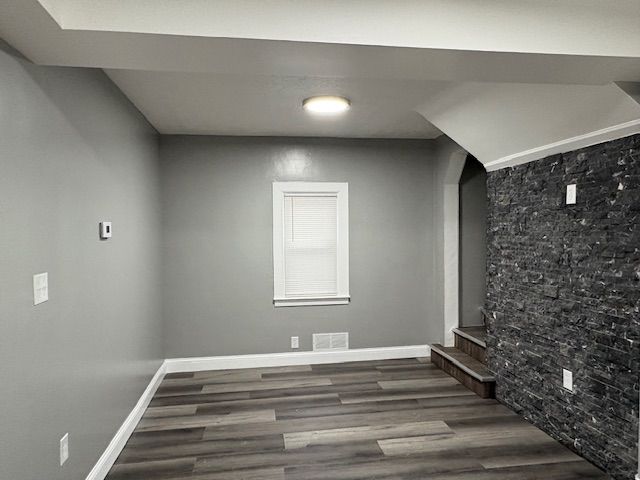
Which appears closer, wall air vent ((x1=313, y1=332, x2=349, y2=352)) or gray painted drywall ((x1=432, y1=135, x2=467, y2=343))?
gray painted drywall ((x1=432, y1=135, x2=467, y2=343))

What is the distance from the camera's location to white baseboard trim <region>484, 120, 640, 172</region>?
2328 millimetres

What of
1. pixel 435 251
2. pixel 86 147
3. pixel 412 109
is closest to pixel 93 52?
pixel 86 147

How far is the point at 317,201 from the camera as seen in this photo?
4.66m

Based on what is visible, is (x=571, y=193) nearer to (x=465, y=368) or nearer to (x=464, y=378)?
(x=465, y=368)

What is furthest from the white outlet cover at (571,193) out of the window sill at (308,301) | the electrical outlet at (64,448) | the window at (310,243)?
the electrical outlet at (64,448)

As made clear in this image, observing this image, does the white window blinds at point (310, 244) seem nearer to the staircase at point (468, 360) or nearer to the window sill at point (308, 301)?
the window sill at point (308, 301)

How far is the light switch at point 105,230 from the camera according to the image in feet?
8.43

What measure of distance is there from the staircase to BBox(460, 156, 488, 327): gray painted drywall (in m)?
0.24

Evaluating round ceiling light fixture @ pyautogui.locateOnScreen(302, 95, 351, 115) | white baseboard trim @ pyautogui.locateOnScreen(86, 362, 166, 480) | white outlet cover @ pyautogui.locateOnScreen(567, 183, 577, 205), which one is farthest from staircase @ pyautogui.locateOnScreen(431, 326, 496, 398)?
white baseboard trim @ pyautogui.locateOnScreen(86, 362, 166, 480)

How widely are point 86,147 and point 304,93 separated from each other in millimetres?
1501

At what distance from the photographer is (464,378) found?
4008mm

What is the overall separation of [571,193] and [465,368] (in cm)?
191

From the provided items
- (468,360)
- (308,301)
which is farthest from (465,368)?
(308,301)

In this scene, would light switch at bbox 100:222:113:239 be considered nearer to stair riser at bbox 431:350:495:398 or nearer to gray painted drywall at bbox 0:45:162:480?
gray painted drywall at bbox 0:45:162:480
